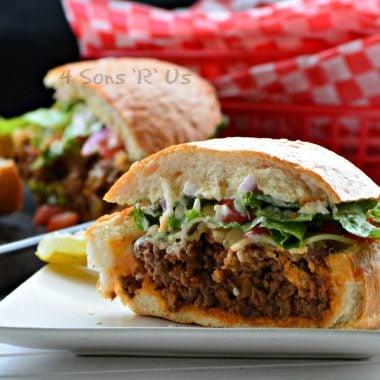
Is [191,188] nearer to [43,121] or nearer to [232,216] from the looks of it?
[232,216]

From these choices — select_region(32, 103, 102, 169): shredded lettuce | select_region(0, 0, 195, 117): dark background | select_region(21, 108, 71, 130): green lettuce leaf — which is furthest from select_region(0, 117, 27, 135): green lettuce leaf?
select_region(0, 0, 195, 117): dark background

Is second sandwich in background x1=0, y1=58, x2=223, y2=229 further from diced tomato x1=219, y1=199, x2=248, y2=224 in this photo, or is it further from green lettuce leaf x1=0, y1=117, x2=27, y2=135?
diced tomato x1=219, y1=199, x2=248, y2=224

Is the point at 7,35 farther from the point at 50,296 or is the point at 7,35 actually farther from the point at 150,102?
the point at 50,296

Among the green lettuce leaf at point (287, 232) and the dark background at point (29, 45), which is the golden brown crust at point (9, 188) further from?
the dark background at point (29, 45)

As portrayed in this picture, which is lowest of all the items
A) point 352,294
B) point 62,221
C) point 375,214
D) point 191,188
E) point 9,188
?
point 62,221

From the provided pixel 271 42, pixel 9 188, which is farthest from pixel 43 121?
pixel 271 42

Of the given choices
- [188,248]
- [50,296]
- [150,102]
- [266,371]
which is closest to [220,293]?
[188,248]
